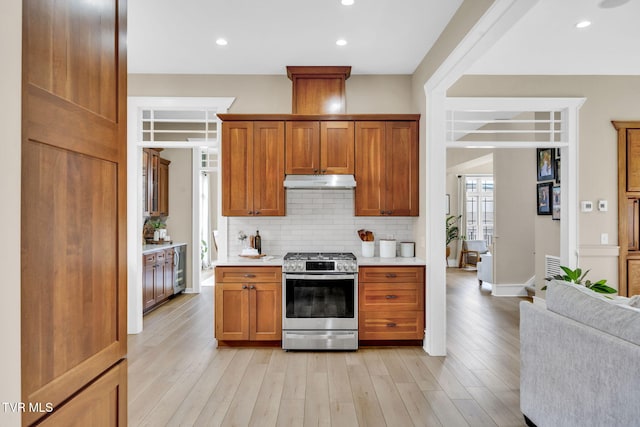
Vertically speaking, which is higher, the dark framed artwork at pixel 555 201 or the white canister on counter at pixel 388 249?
the dark framed artwork at pixel 555 201

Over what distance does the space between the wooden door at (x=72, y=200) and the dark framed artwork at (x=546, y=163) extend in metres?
5.63

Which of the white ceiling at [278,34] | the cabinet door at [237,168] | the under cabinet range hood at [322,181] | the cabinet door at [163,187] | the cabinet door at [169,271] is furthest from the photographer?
the cabinet door at [163,187]

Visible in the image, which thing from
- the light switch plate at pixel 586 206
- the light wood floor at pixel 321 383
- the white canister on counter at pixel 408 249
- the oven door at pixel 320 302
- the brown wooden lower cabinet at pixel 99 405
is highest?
the light switch plate at pixel 586 206

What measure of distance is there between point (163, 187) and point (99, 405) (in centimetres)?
530

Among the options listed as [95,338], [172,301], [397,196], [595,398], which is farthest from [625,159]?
[172,301]

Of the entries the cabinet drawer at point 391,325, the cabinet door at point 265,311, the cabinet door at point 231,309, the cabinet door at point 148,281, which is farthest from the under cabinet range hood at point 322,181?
the cabinet door at point 148,281

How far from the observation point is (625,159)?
4.32m

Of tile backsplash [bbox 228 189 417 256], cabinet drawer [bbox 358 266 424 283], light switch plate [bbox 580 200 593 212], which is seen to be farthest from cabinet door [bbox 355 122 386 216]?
light switch plate [bbox 580 200 593 212]

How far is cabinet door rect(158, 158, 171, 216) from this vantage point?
6.06m

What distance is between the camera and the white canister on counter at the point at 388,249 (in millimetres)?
4223

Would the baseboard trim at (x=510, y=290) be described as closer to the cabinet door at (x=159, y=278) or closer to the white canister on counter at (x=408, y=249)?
the white canister on counter at (x=408, y=249)

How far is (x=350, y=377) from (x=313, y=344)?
27.0 inches

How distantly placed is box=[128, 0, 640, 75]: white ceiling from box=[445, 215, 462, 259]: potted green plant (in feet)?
19.3

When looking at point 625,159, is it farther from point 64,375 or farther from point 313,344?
point 64,375
